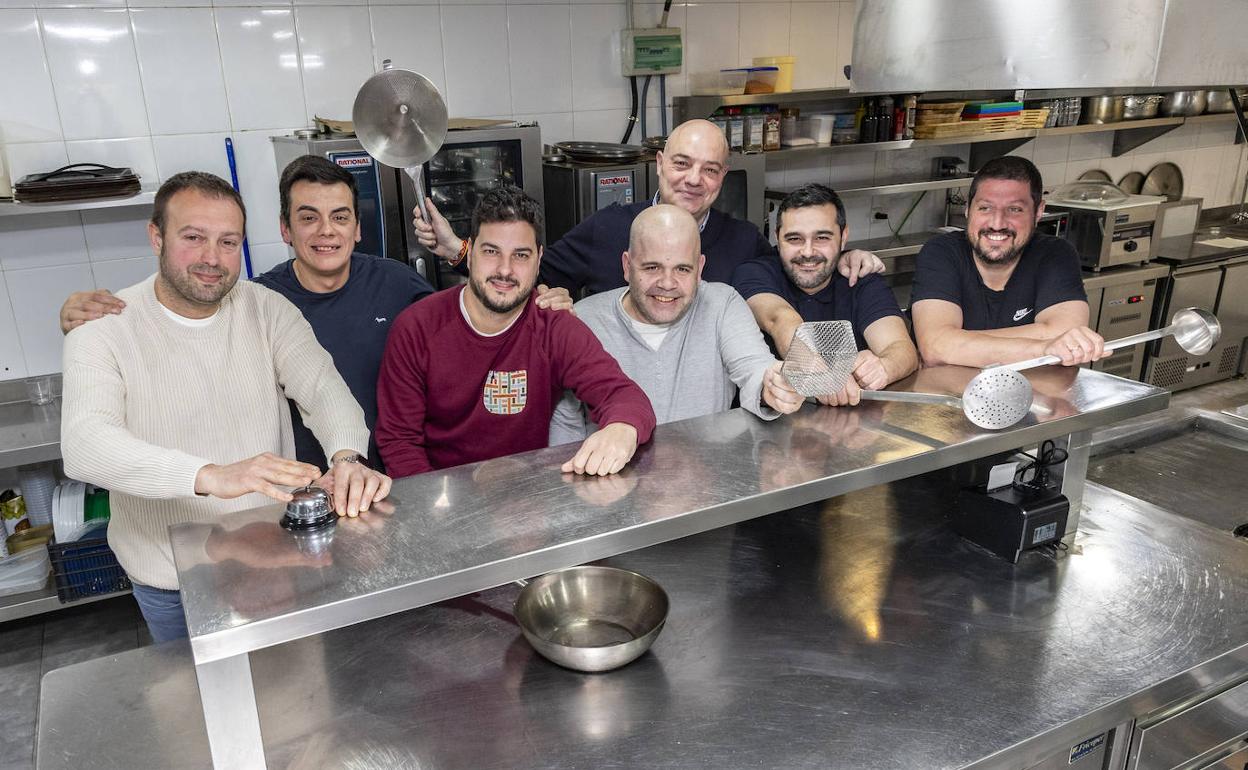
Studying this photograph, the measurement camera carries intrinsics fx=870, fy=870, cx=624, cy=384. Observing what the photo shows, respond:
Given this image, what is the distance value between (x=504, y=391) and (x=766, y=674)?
848 mm

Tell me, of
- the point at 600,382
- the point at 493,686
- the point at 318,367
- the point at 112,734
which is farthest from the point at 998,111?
the point at 112,734

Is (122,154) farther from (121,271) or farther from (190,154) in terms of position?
(121,271)

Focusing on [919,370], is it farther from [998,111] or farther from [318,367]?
[998,111]

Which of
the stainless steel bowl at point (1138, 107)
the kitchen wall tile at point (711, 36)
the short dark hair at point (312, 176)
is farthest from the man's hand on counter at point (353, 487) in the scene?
the stainless steel bowl at point (1138, 107)

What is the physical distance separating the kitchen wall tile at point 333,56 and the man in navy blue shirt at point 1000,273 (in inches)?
88.2

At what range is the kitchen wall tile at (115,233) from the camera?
3.04 m

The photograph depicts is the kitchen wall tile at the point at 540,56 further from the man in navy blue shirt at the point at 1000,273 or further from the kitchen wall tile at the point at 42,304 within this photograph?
the man in navy blue shirt at the point at 1000,273

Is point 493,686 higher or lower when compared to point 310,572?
lower

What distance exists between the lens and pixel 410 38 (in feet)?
11.1

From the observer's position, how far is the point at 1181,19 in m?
0.72

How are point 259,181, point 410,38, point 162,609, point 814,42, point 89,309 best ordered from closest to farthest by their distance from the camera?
point 89,309
point 162,609
point 259,181
point 410,38
point 814,42

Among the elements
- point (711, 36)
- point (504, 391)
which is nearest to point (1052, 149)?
point (711, 36)

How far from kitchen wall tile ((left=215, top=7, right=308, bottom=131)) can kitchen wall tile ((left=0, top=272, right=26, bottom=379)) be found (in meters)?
0.97

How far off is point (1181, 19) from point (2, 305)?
11.3 feet
